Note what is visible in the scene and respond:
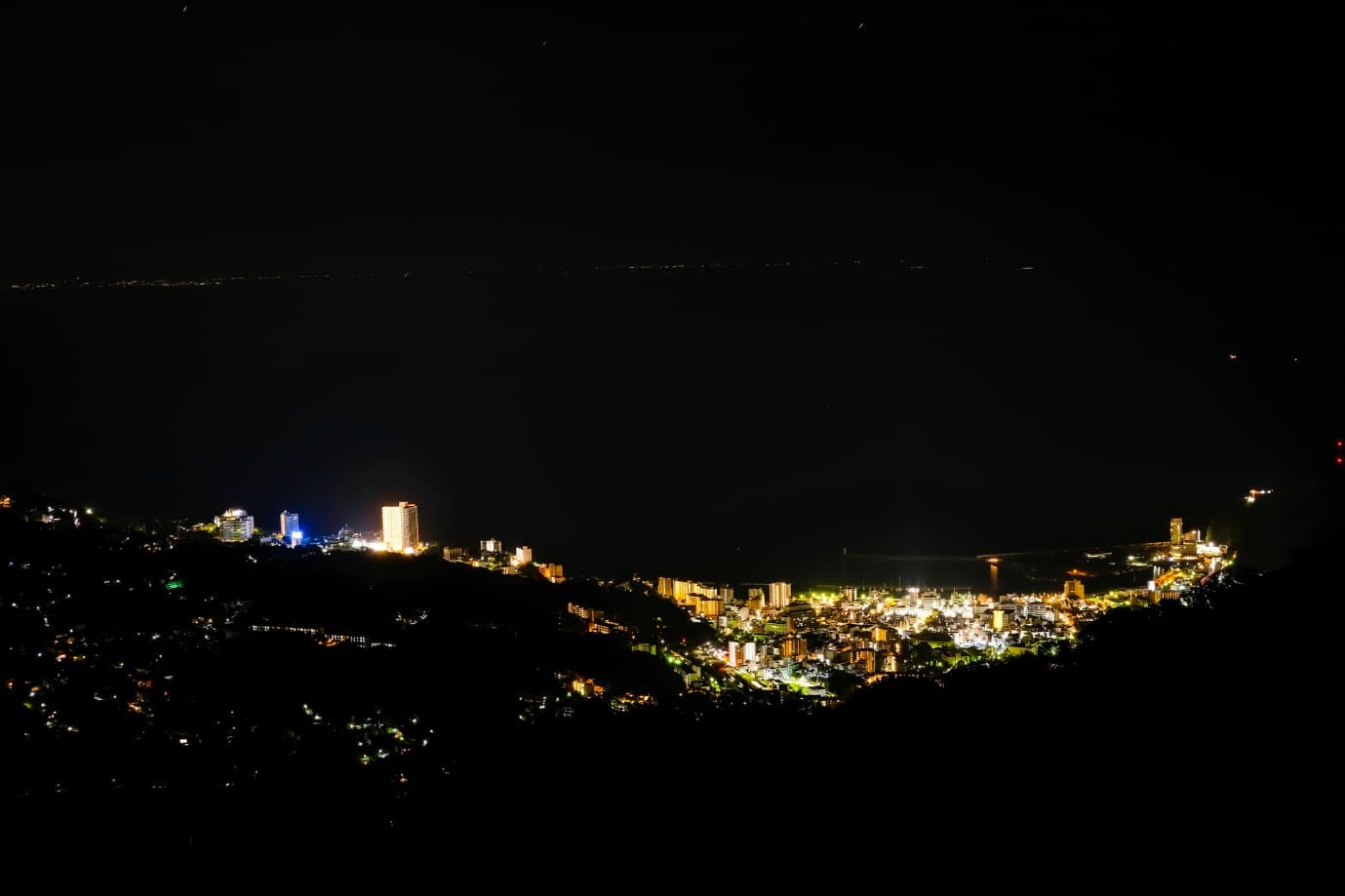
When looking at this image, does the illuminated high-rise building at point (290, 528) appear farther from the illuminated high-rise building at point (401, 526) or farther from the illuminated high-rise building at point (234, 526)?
the illuminated high-rise building at point (401, 526)

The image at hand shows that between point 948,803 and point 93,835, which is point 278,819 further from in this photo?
point 948,803

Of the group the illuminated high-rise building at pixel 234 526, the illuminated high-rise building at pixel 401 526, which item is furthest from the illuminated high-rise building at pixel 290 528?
the illuminated high-rise building at pixel 401 526

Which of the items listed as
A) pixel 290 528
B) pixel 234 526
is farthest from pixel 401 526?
pixel 234 526

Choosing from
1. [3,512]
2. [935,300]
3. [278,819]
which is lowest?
[278,819]

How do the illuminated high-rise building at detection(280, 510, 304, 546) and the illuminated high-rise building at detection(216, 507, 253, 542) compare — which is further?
the illuminated high-rise building at detection(280, 510, 304, 546)

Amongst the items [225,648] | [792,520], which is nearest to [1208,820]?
[225,648]

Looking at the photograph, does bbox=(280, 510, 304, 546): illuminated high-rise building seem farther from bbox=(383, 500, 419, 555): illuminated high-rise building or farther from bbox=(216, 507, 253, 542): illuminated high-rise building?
bbox=(383, 500, 419, 555): illuminated high-rise building

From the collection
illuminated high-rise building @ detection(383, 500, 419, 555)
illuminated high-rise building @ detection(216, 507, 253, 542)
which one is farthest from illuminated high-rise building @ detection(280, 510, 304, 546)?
illuminated high-rise building @ detection(383, 500, 419, 555)
